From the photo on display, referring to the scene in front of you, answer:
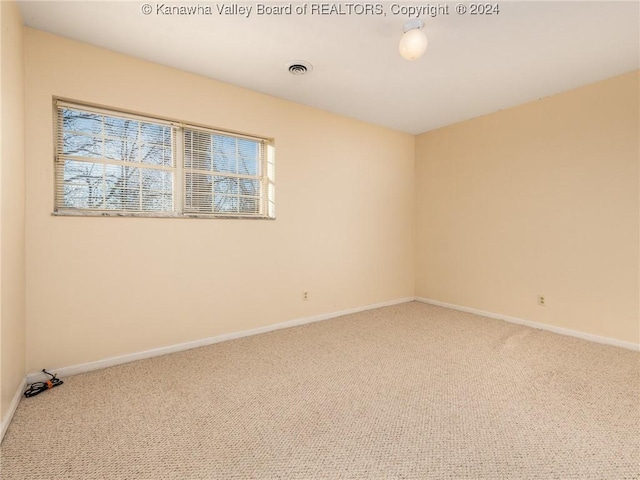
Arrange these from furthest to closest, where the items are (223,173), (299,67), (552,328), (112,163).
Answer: (552,328)
(223,173)
(299,67)
(112,163)

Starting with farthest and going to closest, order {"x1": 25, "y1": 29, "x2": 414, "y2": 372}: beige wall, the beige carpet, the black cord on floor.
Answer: {"x1": 25, "y1": 29, "x2": 414, "y2": 372}: beige wall
the black cord on floor
the beige carpet

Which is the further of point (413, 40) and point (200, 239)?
point (200, 239)

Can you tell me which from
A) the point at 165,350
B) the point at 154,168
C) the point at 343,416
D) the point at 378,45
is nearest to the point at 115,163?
the point at 154,168

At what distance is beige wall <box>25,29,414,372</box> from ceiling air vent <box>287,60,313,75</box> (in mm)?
622

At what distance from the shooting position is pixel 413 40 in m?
2.03

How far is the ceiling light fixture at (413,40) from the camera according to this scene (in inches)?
79.9

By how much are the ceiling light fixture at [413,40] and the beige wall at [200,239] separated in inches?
64.0

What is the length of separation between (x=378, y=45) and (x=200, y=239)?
2.24 metres

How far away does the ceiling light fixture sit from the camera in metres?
2.03

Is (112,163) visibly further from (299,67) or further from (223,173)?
(299,67)

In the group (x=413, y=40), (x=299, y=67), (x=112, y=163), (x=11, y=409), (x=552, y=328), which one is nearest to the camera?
(x=11, y=409)

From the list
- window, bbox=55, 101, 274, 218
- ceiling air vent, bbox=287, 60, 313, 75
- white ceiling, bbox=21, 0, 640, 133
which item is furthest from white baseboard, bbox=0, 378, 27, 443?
ceiling air vent, bbox=287, 60, 313, 75

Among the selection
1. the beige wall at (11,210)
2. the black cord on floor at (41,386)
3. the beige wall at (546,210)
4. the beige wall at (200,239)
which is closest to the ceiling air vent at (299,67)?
the beige wall at (200,239)

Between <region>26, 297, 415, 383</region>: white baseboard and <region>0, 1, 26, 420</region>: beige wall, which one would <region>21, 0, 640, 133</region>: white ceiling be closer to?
<region>0, 1, 26, 420</region>: beige wall
